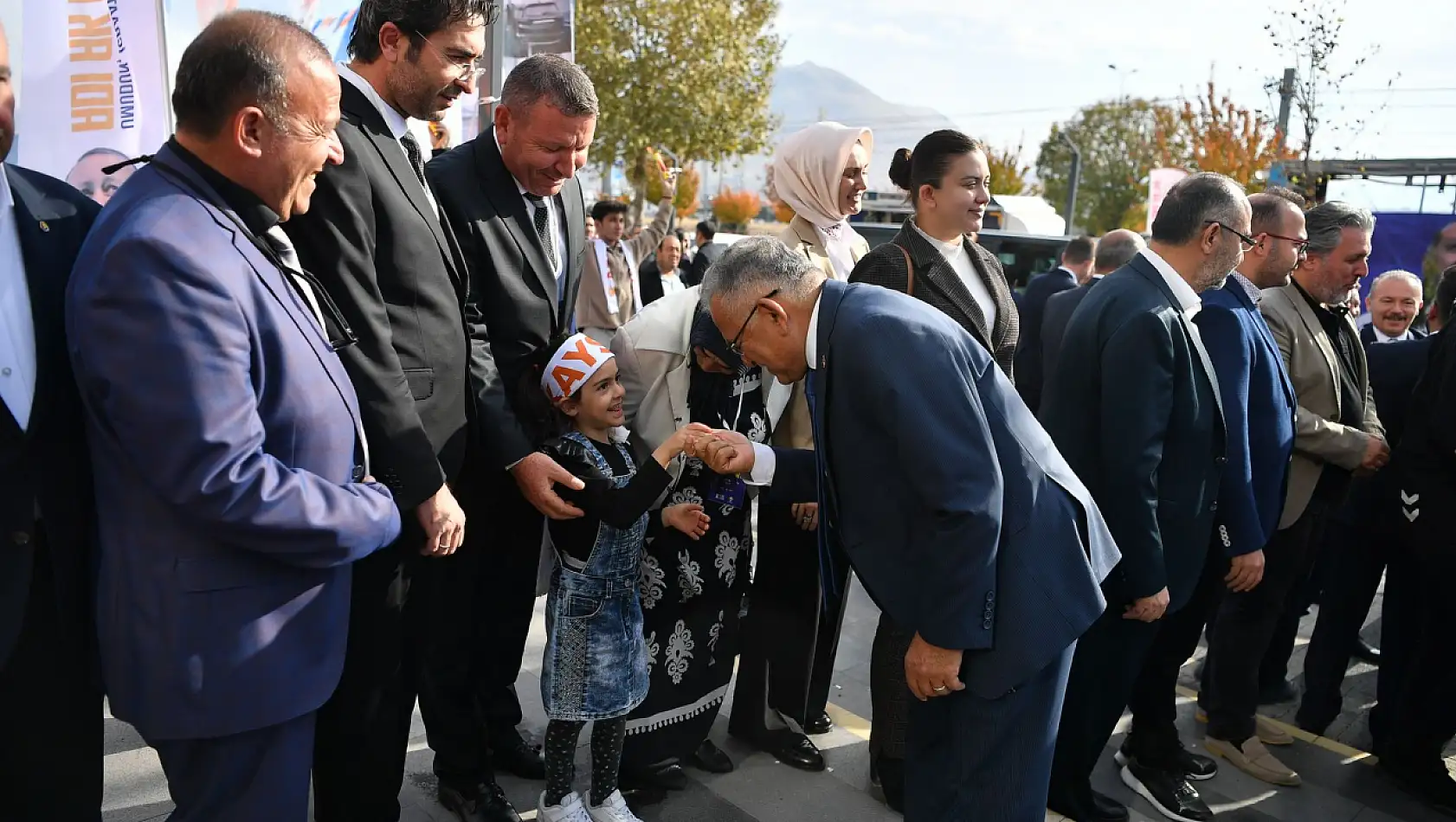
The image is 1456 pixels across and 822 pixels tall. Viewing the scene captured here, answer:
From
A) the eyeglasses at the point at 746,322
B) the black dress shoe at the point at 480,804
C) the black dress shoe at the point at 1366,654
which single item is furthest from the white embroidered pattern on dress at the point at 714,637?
the black dress shoe at the point at 1366,654

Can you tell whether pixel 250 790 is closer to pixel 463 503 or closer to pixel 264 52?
pixel 463 503

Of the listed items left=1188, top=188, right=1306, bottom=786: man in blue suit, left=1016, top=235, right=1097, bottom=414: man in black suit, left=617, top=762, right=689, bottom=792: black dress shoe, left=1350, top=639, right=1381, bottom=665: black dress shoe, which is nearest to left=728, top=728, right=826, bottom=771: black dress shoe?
left=617, top=762, right=689, bottom=792: black dress shoe

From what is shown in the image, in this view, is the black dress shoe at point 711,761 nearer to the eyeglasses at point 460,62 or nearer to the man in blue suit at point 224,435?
the man in blue suit at point 224,435

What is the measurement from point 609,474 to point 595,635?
43 cm

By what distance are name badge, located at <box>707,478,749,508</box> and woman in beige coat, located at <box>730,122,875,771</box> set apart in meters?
0.38

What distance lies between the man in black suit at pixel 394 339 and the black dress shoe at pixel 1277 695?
3.52 meters

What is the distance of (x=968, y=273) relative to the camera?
323 centimetres

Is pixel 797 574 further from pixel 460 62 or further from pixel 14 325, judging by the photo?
pixel 14 325

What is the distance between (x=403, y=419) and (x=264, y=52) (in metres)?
0.74

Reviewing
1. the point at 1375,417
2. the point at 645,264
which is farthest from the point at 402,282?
the point at 645,264

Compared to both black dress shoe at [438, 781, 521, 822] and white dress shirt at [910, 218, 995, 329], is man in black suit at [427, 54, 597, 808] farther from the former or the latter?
white dress shirt at [910, 218, 995, 329]

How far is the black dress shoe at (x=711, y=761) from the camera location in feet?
10.6

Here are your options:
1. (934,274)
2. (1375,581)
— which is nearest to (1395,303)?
(1375,581)

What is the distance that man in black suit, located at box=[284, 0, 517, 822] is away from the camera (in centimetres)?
209
